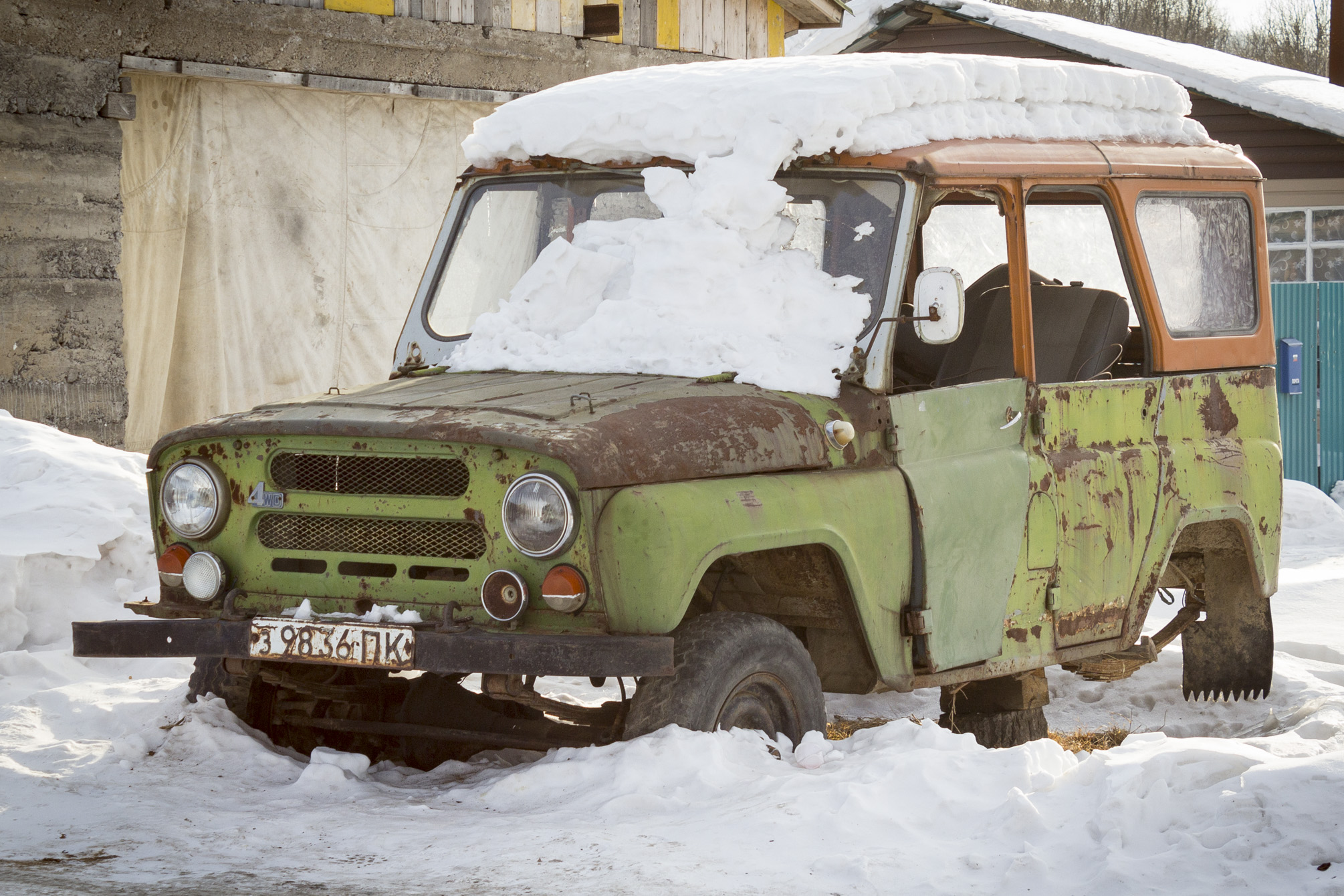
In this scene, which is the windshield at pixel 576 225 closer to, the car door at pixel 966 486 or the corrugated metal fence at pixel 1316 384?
the car door at pixel 966 486

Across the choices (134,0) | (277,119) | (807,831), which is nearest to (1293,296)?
(277,119)

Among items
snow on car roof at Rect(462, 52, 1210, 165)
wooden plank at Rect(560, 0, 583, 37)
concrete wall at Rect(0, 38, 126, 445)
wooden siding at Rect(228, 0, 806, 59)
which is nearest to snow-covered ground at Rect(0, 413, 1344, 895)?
snow on car roof at Rect(462, 52, 1210, 165)

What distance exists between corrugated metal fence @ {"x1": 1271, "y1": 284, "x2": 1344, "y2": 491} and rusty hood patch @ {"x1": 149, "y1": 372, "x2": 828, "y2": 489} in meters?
11.9

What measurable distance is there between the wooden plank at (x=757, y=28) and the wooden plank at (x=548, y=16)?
1.99m

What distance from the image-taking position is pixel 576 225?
5781 millimetres

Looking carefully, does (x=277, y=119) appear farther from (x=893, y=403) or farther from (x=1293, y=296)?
(x=1293, y=296)

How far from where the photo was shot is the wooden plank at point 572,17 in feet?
39.9

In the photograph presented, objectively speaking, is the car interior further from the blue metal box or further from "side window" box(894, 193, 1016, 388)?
the blue metal box

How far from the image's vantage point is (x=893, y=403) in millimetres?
5184

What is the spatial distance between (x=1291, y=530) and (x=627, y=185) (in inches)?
319

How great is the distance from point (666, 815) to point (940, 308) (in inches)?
68.9

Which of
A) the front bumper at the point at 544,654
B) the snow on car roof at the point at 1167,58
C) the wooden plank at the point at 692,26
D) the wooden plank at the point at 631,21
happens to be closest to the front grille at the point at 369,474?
the front bumper at the point at 544,654

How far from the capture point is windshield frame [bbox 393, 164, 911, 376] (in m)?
5.21

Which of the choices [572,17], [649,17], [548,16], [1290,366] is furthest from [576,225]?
[1290,366]
